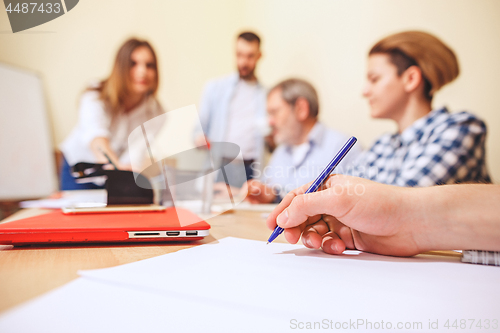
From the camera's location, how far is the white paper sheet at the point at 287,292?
183 mm

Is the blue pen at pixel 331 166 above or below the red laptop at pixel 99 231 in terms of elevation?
above

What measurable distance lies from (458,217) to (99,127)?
165cm

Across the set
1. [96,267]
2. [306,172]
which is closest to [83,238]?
[96,267]

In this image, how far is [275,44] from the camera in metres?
1.82

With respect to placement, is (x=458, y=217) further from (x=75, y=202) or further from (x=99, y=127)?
(x=99, y=127)

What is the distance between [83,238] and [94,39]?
5.32ft

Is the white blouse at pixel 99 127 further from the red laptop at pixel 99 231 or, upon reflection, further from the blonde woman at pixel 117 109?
the red laptop at pixel 99 231

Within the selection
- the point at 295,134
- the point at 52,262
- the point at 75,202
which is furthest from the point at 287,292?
the point at 295,134

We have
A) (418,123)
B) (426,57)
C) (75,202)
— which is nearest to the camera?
(75,202)

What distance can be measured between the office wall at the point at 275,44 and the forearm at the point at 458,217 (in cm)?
97

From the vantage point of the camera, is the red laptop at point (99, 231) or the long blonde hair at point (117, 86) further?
the long blonde hair at point (117, 86)

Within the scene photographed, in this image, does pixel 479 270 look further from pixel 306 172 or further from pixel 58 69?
pixel 58 69

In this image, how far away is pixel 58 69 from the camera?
5.15 ft

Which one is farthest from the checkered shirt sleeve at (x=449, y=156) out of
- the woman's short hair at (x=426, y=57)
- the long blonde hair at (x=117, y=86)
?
the long blonde hair at (x=117, y=86)
